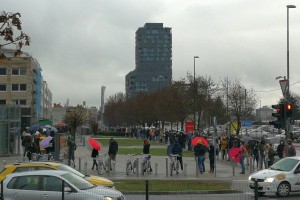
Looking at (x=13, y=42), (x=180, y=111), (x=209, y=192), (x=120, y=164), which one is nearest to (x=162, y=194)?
(x=209, y=192)

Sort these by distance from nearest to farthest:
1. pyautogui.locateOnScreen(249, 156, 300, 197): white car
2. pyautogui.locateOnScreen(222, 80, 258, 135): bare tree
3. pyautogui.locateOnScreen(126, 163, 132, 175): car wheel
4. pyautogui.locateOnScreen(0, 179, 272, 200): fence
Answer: pyautogui.locateOnScreen(0, 179, 272, 200): fence → pyautogui.locateOnScreen(249, 156, 300, 197): white car → pyautogui.locateOnScreen(126, 163, 132, 175): car wheel → pyautogui.locateOnScreen(222, 80, 258, 135): bare tree

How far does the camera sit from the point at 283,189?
2042cm

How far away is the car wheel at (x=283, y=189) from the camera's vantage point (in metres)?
20.4

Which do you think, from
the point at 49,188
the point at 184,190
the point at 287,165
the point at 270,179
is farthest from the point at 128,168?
the point at 49,188

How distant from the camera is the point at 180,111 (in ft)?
228

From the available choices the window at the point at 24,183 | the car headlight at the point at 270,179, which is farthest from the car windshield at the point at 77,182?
the car headlight at the point at 270,179

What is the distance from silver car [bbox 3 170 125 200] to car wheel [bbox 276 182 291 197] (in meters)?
7.72

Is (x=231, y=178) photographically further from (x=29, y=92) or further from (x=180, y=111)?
(x=29, y=92)

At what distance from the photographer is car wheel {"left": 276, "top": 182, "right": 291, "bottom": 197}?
20.4 m

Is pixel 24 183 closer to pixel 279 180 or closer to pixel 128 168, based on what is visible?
pixel 279 180

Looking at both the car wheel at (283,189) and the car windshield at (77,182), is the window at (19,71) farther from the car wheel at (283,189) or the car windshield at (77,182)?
the car windshield at (77,182)

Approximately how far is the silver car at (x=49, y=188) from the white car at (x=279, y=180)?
24.3 feet

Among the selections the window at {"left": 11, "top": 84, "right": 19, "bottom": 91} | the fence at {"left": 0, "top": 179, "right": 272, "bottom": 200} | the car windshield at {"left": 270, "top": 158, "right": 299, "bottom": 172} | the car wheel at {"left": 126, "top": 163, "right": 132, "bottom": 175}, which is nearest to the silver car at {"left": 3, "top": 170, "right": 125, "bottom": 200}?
the fence at {"left": 0, "top": 179, "right": 272, "bottom": 200}

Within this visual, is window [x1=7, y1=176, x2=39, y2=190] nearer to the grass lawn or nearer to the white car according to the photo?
the grass lawn
